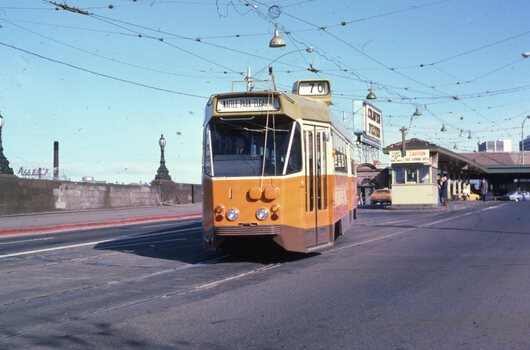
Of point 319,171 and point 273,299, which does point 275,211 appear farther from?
point 273,299

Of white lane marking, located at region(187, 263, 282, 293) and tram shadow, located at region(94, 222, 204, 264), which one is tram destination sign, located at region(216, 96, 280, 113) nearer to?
white lane marking, located at region(187, 263, 282, 293)

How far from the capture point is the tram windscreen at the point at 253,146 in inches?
445

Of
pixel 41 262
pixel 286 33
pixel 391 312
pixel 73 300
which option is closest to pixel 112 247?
pixel 41 262

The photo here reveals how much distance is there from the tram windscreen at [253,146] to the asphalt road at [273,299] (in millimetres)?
1857

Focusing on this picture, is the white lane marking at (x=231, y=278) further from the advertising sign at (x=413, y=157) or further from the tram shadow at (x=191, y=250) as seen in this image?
the advertising sign at (x=413, y=157)

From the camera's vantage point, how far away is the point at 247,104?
11.5 meters

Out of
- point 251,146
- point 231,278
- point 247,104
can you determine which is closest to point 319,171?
point 251,146

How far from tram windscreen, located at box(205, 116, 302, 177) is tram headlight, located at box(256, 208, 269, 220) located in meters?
0.66

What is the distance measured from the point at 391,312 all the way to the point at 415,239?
31.3 feet

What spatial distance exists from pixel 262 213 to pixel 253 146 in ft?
4.19

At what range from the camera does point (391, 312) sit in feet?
24.3

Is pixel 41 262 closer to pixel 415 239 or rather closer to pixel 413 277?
pixel 413 277

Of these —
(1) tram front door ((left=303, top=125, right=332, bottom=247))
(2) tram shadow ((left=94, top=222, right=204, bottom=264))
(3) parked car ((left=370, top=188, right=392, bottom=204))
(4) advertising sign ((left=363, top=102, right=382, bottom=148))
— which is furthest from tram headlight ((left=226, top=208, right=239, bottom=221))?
(4) advertising sign ((left=363, top=102, right=382, bottom=148))

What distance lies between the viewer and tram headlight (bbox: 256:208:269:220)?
1106cm
